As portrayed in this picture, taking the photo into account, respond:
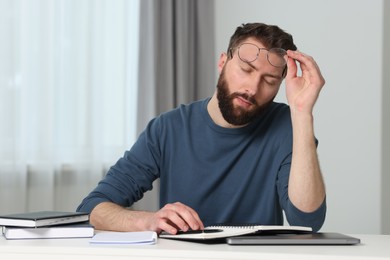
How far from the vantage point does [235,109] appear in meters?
2.07

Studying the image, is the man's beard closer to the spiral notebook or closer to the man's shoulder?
the man's shoulder

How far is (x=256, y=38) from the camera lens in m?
2.12

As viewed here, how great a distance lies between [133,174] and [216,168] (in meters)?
0.25

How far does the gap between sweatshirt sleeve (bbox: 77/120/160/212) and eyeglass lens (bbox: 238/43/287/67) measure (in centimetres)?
36

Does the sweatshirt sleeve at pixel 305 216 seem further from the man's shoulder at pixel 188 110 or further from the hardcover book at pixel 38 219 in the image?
the hardcover book at pixel 38 219

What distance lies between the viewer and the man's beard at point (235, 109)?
6.80 ft

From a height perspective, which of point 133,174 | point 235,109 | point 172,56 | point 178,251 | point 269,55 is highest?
point 172,56

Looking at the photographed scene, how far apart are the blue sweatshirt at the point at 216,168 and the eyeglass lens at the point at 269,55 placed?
18cm

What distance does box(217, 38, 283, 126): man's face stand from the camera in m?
2.07

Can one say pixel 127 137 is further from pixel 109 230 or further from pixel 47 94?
pixel 109 230

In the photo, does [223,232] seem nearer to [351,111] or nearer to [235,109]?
[235,109]

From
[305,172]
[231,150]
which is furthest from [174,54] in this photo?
[305,172]

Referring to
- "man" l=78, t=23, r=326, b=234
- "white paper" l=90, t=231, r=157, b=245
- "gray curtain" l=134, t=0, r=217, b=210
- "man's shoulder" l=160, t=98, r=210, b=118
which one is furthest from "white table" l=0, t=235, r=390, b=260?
"gray curtain" l=134, t=0, r=217, b=210

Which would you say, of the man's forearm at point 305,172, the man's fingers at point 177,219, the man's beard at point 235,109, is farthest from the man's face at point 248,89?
the man's fingers at point 177,219
